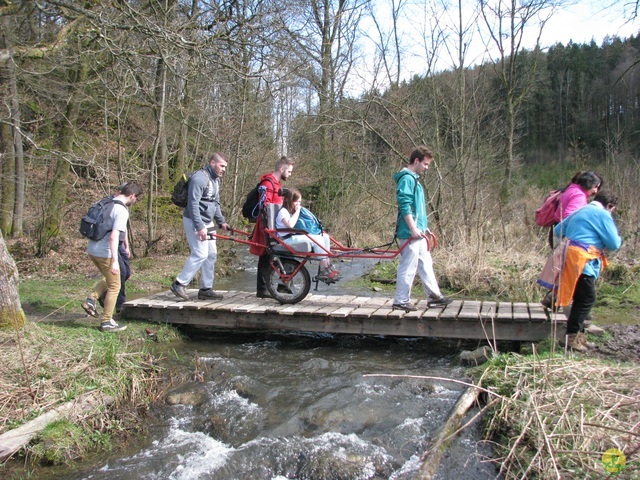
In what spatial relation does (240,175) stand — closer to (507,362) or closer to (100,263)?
(100,263)

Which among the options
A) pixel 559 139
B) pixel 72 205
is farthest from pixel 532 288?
pixel 559 139

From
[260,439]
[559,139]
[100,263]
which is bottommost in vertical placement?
[260,439]

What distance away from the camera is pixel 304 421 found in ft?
15.6

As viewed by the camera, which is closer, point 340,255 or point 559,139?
point 340,255

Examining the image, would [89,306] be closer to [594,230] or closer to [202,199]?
[202,199]

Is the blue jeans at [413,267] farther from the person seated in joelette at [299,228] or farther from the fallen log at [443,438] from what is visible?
the fallen log at [443,438]

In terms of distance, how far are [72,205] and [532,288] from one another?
11.2m

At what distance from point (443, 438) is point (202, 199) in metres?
4.48

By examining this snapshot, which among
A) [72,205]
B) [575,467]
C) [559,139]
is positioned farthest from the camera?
[559,139]

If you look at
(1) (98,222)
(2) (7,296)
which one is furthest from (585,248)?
(2) (7,296)

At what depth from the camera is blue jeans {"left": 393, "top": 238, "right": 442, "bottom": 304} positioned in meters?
6.46

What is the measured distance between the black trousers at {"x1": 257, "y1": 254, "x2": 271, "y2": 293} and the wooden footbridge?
8.3 inches

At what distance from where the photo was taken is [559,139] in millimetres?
40500

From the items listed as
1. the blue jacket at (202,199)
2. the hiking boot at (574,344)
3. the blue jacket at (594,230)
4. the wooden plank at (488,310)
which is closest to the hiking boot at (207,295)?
the blue jacket at (202,199)
